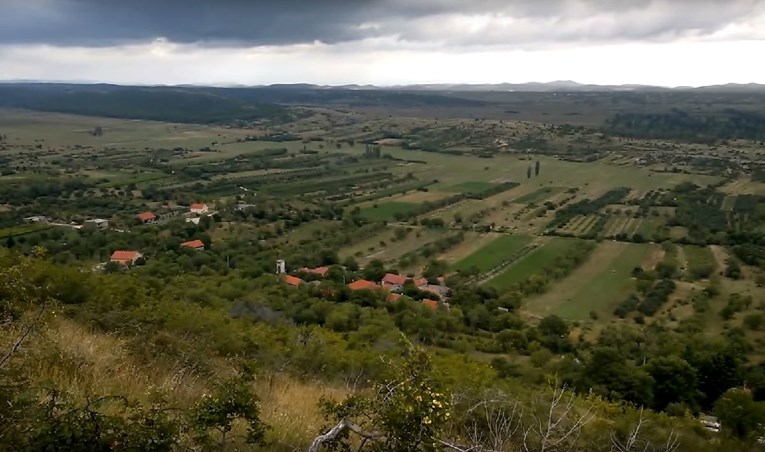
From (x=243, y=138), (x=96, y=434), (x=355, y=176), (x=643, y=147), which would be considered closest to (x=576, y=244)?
(x=355, y=176)

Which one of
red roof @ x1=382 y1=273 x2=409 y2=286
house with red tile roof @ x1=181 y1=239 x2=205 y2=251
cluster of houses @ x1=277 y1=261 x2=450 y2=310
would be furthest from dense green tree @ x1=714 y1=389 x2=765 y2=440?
house with red tile roof @ x1=181 y1=239 x2=205 y2=251

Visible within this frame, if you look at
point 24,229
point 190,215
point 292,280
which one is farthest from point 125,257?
point 190,215

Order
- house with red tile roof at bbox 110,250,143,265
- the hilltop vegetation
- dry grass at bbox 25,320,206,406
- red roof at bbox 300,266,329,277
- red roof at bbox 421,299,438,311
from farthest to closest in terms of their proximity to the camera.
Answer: red roof at bbox 300,266,329,277, house with red tile roof at bbox 110,250,143,265, red roof at bbox 421,299,438,311, dry grass at bbox 25,320,206,406, the hilltop vegetation

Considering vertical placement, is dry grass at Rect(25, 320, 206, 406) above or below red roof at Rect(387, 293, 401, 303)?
above

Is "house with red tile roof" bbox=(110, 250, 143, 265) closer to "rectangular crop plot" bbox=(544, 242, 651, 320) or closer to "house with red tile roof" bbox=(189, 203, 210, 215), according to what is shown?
"house with red tile roof" bbox=(189, 203, 210, 215)

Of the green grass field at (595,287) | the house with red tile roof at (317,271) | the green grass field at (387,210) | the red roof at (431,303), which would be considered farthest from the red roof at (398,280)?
the green grass field at (387,210)

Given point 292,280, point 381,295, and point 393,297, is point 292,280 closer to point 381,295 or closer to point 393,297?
point 381,295

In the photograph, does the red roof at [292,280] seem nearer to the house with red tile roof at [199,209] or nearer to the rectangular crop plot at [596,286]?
the rectangular crop plot at [596,286]

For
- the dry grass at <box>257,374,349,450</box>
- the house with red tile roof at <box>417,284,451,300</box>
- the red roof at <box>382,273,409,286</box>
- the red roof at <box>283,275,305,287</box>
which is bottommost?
the house with red tile roof at <box>417,284,451,300</box>
